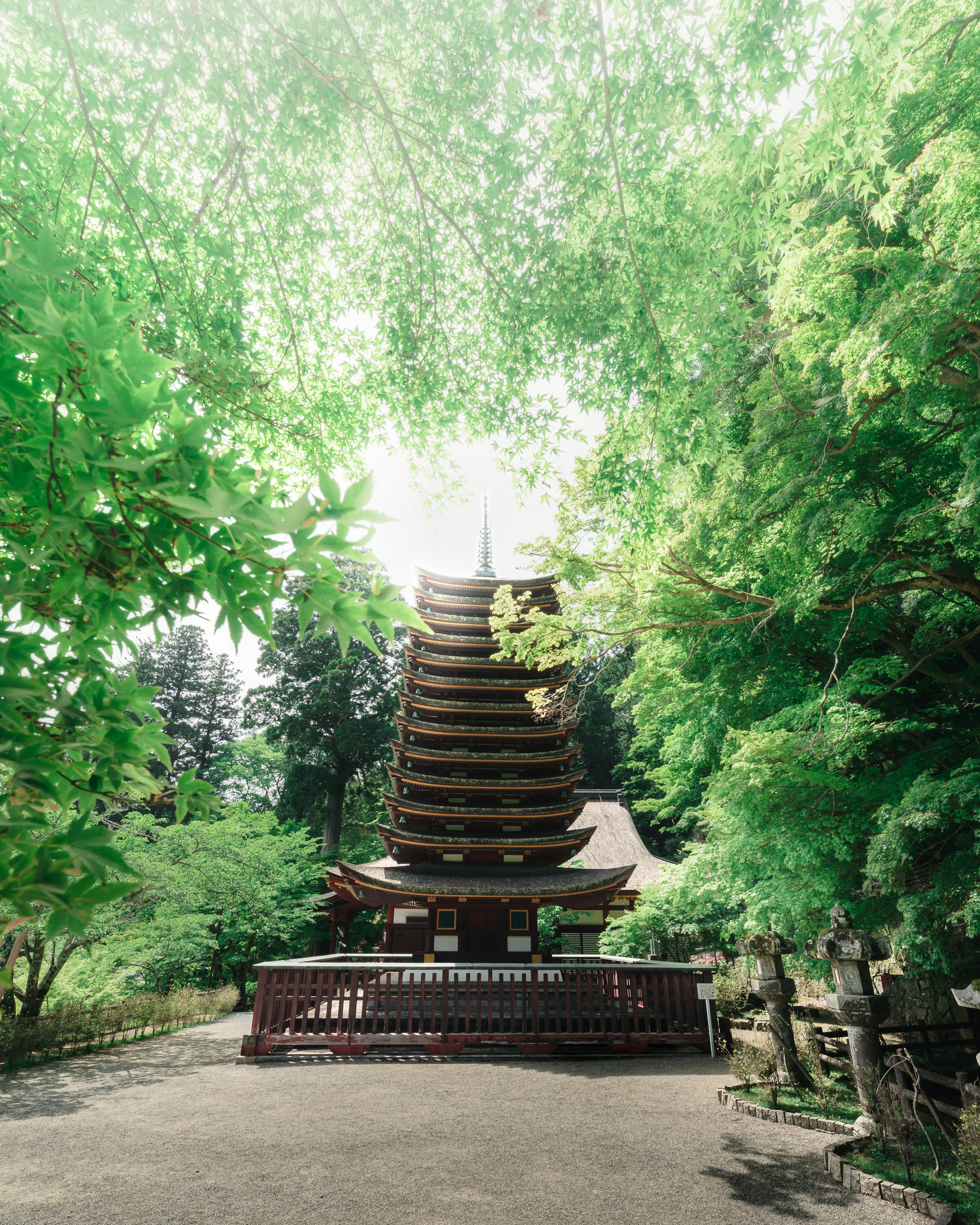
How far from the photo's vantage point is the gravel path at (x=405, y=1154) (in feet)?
11.8

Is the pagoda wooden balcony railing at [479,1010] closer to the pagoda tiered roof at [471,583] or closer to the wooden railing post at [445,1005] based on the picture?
the wooden railing post at [445,1005]

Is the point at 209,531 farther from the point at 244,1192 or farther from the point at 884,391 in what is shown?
the point at 884,391

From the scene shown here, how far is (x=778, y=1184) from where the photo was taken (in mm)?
3973

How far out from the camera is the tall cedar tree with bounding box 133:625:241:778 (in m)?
30.6

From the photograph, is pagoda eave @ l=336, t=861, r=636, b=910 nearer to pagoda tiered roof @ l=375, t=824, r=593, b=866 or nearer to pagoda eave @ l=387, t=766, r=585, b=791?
pagoda tiered roof @ l=375, t=824, r=593, b=866

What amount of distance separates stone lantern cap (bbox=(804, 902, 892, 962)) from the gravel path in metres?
1.31

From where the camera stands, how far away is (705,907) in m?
9.74

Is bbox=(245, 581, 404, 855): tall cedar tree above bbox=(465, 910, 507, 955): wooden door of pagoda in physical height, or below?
above

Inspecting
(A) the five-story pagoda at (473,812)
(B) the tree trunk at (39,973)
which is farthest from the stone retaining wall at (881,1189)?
(B) the tree trunk at (39,973)

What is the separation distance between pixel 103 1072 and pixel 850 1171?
847 cm

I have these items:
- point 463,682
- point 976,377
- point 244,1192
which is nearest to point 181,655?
point 463,682

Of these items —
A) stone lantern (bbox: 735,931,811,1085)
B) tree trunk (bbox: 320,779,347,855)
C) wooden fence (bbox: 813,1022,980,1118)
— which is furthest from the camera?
tree trunk (bbox: 320,779,347,855)

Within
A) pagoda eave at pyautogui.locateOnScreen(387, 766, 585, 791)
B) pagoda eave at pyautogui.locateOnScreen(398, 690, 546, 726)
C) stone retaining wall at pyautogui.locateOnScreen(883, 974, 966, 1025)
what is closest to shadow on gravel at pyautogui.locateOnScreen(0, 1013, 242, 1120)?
pagoda eave at pyautogui.locateOnScreen(387, 766, 585, 791)

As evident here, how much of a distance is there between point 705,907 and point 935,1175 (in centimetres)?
596
